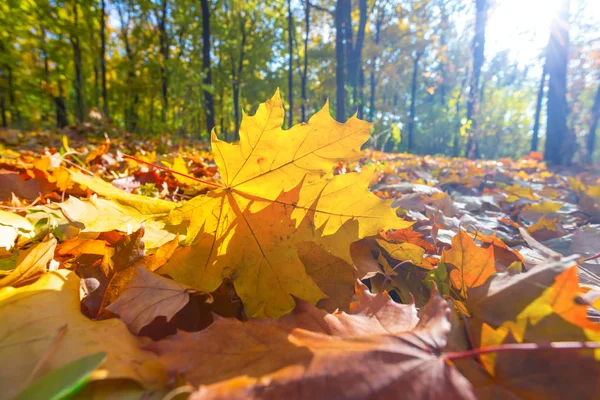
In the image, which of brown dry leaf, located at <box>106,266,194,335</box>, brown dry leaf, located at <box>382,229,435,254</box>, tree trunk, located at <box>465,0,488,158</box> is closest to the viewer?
brown dry leaf, located at <box>106,266,194,335</box>

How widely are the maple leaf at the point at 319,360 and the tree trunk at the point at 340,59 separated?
777 cm

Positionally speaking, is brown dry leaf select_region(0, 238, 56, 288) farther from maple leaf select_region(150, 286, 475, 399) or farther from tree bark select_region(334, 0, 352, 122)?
tree bark select_region(334, 0, 352, 122)

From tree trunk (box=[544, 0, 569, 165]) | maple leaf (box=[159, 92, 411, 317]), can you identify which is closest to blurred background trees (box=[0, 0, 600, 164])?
tree trunk (box=[544, 0, 569, 165])

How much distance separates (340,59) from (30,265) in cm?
888

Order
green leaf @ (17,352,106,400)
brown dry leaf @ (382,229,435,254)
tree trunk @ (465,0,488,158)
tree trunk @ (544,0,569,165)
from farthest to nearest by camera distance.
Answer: tree trunk @ (465,0,488,158) < tree trunk @ (544,0,569,165) < brown dry leaf @ (382,229,435,254) < green leaf @ (17,352,106,400)

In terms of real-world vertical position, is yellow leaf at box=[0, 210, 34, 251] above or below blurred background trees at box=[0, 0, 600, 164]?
below

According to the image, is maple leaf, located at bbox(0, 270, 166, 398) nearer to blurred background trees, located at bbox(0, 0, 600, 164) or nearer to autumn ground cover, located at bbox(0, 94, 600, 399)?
autumn ground cover, located at bbox(0, 94, 600, 399)

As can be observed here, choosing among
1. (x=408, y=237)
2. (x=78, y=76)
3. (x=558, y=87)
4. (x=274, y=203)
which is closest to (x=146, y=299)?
(x=274, y=203)

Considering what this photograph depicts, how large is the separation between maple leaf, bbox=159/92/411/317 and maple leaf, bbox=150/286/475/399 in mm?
171

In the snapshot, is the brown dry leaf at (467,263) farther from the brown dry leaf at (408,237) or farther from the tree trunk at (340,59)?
the tree trunk at (340,59)

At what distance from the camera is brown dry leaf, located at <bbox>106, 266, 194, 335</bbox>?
0.49m

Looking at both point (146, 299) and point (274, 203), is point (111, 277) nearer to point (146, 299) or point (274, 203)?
point (146, 299)

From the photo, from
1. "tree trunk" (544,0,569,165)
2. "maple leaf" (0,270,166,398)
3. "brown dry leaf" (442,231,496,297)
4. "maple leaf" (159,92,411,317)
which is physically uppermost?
"tree trunk" (544,0,569,165)

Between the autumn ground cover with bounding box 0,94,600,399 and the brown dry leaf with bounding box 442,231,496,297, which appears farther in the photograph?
the brown dry leaf with bounding box 442,231,496,297
